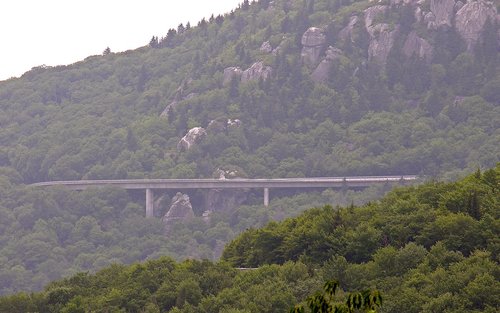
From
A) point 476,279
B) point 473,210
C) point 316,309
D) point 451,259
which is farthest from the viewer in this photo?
point 473,210

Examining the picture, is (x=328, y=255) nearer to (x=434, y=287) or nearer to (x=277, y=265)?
(x=277, y=265)

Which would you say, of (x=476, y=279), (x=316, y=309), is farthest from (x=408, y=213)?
(x=316, y=309)

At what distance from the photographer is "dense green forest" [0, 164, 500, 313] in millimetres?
127500

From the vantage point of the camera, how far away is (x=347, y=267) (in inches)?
5448

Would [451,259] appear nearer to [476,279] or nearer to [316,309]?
[476,279]

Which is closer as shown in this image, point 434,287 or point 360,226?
point 434,287

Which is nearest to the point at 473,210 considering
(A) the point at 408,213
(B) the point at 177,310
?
(A) the point at 408,213

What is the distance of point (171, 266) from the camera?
500ft

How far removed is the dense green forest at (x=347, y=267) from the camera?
128 m

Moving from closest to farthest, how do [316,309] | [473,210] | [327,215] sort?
[316,309]
[473,210]
[327,215]

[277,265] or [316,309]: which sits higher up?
[316,309]

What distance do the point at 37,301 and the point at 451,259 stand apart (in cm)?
3458

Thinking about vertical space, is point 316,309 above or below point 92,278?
above

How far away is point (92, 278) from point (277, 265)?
18.6m
